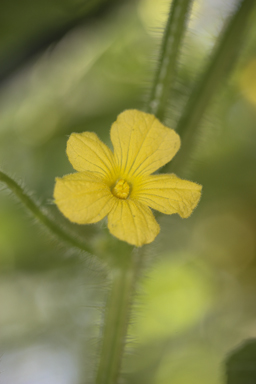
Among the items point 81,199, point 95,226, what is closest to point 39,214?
point 81,199

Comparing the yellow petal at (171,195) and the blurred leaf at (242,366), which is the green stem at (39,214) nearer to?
the yellow petal at (171,195)

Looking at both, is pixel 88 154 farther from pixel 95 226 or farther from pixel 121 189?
pixel 95 226

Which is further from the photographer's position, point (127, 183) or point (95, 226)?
point (95, 226)

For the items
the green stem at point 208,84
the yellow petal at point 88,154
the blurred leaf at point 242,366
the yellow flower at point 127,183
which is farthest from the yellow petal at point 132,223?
the blurred leaf at point 242,366

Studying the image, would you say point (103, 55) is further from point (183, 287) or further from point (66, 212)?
point (66, 212)

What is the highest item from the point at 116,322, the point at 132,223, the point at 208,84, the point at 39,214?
the point at 208,84

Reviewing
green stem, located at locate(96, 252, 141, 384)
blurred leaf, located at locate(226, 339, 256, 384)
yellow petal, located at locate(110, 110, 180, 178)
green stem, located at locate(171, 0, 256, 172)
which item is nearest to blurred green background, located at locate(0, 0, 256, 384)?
green stem, located at locate(171, 0, 256, 172)

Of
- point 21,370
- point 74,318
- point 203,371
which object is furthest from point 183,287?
point 21,370
